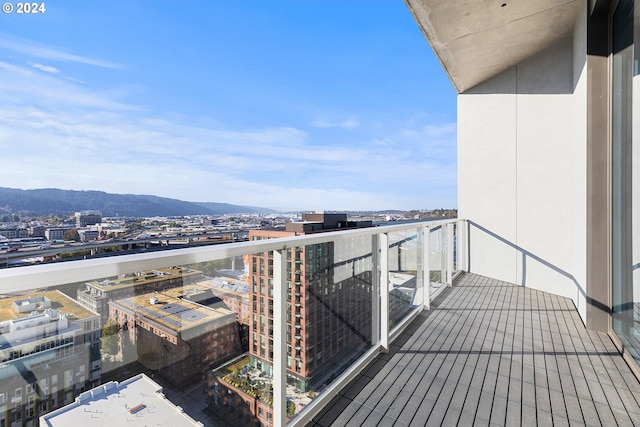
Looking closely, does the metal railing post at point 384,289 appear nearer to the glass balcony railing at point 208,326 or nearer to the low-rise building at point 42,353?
the glass balcony railing at point 208,326

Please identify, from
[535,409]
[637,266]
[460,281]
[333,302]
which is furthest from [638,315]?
[460,281]

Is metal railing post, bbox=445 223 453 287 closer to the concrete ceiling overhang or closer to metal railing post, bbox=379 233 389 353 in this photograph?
metal railing post, bbox=379 233 389 353

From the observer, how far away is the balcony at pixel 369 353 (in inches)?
43.9

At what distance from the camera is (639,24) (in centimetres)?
258

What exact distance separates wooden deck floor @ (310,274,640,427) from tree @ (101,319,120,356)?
4.81 ft

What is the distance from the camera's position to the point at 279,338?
1672 millimetres

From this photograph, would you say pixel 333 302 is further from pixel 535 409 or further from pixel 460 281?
pixel 460 281

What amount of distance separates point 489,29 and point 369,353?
498cm

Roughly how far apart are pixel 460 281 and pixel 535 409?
3.81 meters

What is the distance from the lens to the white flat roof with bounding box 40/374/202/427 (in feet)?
2.99

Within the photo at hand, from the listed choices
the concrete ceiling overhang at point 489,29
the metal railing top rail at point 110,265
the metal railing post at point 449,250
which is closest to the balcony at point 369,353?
the metal railing top rail at point 110,265

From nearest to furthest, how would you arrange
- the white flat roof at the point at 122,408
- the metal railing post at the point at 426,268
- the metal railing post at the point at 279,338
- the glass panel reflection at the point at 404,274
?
the white flat roof at the point at 122,408 → the metal railing post at the point at 279,338 → the glass panel reflection at the point at 404,274 → the metal railing post at the point at 426,268

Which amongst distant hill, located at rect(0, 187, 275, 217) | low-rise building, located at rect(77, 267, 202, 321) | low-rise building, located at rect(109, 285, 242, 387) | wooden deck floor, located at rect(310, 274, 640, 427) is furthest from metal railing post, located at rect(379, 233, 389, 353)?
distant hill, located at rect(0, 187, 275, 217)

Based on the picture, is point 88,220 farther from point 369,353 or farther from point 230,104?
point 230,104
